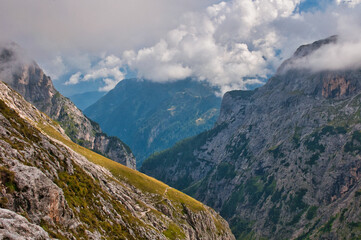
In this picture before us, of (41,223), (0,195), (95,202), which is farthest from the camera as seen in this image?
(95,202)

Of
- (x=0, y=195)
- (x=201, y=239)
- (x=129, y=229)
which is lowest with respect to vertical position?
(x=201, y=239)

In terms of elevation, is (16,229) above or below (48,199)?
below

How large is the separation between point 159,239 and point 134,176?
82601 millimetres

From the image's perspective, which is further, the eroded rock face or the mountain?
the mountain

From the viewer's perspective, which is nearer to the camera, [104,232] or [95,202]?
[104,232]

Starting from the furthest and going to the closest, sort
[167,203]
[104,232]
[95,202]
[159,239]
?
[167,203] → [159,239] → [95,202] → [104,232]

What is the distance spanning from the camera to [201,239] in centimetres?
17662

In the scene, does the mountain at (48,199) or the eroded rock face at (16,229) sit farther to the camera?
the mountain at (48,199)

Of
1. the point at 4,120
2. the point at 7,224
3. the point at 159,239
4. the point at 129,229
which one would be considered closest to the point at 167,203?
the point at 159,239

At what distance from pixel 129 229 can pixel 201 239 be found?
319 feet

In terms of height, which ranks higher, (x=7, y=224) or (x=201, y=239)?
(x=7, y=224)

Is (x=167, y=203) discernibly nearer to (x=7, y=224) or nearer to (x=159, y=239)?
(x=159, y=239)

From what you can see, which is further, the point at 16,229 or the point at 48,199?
the point at 48,199

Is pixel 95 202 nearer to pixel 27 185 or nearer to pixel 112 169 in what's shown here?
pixel 27 185
